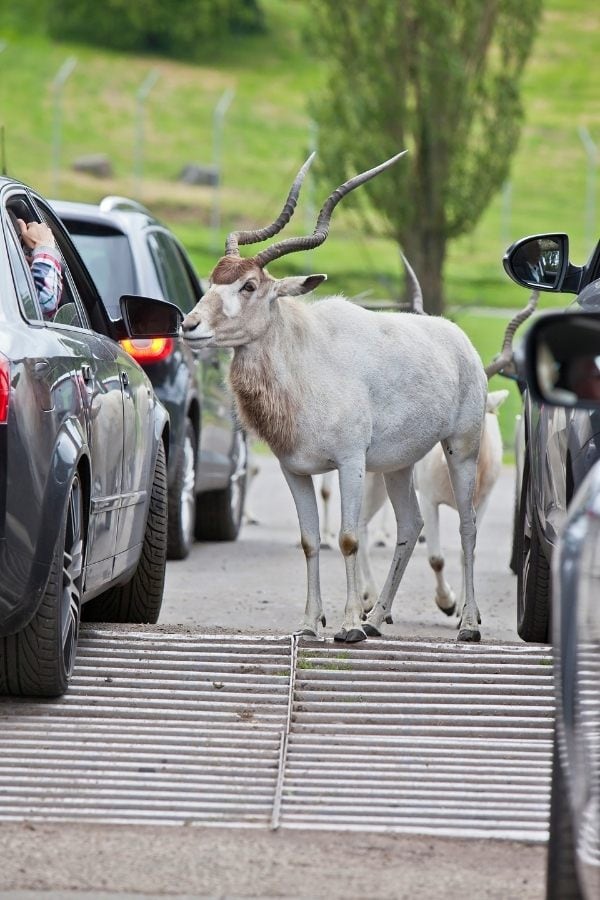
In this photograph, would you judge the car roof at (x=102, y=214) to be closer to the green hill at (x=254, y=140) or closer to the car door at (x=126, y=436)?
the car door at (x=126, y=436)

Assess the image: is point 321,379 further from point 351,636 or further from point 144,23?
point 144,23

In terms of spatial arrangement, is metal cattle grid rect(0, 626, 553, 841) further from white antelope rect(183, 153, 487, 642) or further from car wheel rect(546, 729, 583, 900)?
car wheel rect(546, 729, 583, 900)

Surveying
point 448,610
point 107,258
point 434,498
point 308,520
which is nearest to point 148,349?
point 107,258

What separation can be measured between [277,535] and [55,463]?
9914mm

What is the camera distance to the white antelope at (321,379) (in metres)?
8.70

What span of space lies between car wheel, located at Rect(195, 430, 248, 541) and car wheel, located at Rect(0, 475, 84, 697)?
308 inches

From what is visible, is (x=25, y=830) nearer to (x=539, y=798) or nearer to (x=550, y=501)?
(x=539, y=798)

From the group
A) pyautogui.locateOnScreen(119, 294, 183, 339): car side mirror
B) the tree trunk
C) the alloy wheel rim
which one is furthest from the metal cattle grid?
the tree trunk

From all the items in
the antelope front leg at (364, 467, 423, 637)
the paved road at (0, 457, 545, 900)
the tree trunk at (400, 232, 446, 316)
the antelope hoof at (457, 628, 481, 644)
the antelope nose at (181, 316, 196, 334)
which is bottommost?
the tree trunk at (400, 232, 446, 316)

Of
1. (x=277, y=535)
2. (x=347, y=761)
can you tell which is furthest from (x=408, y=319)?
(x=277, y=535)

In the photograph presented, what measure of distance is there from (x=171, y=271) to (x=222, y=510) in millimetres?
3012

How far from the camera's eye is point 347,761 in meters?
6.38

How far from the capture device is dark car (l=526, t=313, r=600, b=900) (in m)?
4.13

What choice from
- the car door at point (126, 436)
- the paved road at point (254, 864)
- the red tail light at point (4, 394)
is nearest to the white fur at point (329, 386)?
the car door at point (126, 436)
